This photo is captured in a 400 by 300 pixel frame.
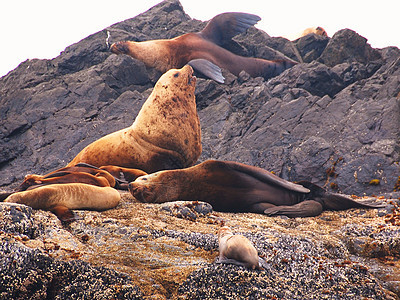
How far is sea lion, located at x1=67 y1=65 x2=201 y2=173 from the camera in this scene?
7.98 m

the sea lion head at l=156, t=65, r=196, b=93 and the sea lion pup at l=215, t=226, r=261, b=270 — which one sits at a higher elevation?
the sea lion head at l=156, t=65, r=196, b=93

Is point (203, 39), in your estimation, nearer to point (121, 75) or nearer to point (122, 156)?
point (121, 75)

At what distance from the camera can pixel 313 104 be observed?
10.3 metres

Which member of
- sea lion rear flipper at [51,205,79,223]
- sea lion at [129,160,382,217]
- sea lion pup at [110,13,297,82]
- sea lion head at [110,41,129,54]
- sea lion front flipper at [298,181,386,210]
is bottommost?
sea lion front flipper at [298,181,386,210]

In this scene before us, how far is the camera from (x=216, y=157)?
1024cm

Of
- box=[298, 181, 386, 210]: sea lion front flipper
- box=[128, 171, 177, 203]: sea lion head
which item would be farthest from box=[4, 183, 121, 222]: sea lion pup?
box=[298, 181, 386, 210]: sea lion front flipper

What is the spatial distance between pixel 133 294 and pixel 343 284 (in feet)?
5.93

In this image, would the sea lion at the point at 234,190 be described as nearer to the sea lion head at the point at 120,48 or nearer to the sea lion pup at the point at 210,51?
the sea lion pup at the point at 210,51

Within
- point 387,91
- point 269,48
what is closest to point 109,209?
point 387,91

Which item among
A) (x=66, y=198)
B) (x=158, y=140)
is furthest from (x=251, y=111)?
(x=66, y=198)

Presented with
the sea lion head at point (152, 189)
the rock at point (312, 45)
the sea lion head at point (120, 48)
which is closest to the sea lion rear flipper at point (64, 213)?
the sea lion head at point (152, 189)

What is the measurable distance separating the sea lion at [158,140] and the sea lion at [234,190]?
1.93 metres

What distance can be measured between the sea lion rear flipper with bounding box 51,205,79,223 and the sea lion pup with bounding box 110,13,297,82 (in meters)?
10.3

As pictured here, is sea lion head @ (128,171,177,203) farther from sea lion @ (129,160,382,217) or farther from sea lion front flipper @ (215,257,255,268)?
sea lion front flipper @ (215,257,255,268)
